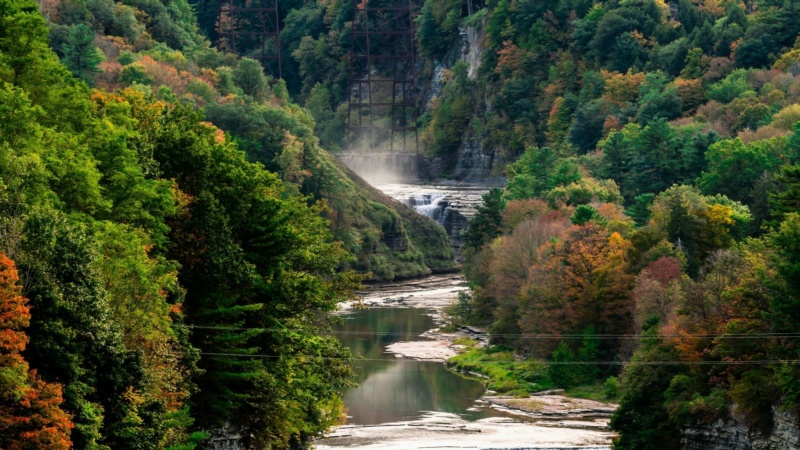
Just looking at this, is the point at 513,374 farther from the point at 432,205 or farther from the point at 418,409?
the point at 432,205

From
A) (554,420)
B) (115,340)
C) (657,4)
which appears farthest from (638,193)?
(115,340)

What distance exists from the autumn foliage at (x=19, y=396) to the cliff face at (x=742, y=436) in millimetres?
35503

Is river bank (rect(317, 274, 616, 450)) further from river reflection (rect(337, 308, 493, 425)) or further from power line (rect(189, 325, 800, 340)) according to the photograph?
power line (rect(189, 325, 800, 340))

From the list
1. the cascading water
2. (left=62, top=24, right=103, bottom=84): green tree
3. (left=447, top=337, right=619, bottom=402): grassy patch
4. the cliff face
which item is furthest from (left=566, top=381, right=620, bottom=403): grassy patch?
the cascading water

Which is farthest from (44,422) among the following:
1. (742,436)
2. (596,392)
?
(596,392)

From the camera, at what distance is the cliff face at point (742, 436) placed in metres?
71.9

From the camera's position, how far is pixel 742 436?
7575 centimetres

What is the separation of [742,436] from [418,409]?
27.6 m

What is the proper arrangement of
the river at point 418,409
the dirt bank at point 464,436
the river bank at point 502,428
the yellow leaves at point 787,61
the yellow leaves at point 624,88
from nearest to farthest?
the dirt bank at point 464,436 < the river bank at point 502,428 < the river at point 418,409 < the yellow leaves at point 787,61 < the yellow leaves at point 624,88

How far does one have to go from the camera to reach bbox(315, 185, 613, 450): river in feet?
289

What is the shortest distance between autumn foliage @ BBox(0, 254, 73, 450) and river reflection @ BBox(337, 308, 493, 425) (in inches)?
1603

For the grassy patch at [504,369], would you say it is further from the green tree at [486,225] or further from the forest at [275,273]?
the green tree at [486,225]

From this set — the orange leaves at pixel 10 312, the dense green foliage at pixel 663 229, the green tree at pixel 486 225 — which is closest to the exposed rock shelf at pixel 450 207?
the dense green foliage at pixel 663 229

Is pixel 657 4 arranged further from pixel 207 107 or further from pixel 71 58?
pixel 71 58
